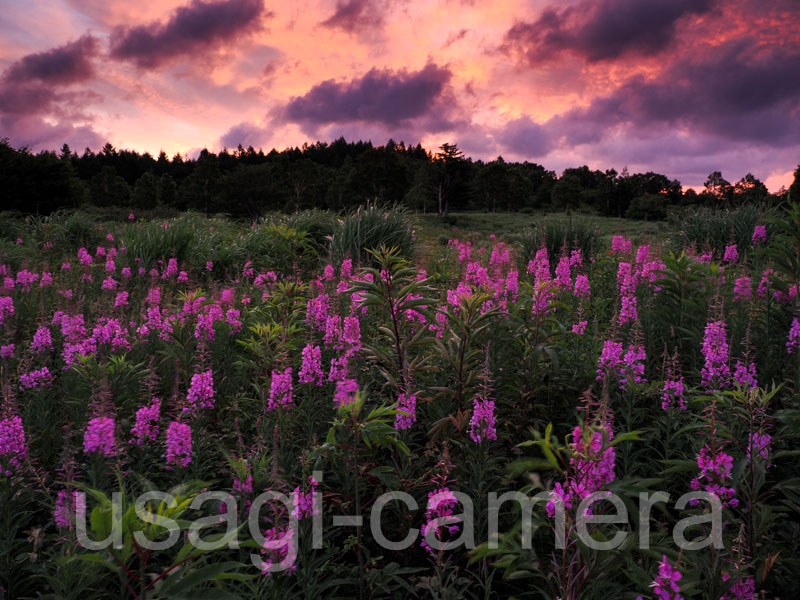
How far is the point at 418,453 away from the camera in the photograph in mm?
3383

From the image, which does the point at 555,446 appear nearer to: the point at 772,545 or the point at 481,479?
the point at 481,479

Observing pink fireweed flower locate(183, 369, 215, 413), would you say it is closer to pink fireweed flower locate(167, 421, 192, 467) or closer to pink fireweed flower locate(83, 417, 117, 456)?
pink fireweed flower locate(167, 421, 192, 467)

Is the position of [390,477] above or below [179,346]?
below

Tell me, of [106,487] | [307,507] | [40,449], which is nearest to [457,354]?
[307,507]

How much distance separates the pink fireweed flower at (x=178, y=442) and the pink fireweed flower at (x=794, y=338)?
4.35m

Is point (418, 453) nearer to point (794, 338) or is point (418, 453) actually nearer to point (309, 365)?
point (309, 365)

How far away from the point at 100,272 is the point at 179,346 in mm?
7001

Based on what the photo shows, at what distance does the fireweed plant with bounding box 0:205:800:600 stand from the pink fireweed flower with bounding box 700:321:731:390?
0.02 m

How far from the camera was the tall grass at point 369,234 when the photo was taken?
A: 37.4 feet

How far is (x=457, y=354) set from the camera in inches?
133

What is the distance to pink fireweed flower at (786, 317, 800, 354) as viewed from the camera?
353 centimetres

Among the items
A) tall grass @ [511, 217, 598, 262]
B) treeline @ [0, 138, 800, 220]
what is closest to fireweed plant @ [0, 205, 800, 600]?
tall grass @ [511, 217, 598, 262]

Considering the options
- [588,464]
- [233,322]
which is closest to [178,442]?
[588,464]

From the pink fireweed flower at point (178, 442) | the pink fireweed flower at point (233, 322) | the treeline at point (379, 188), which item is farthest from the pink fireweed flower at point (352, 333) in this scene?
the treeline at point (379, 188)
